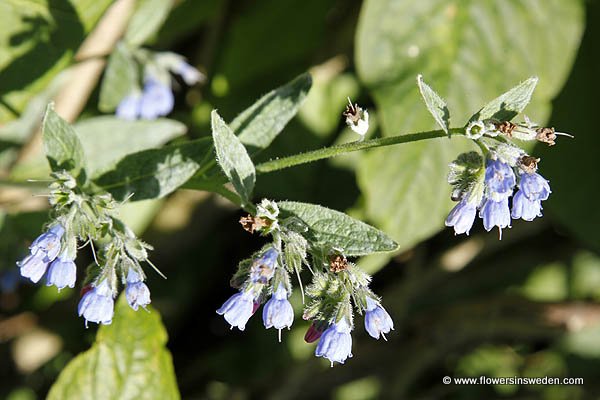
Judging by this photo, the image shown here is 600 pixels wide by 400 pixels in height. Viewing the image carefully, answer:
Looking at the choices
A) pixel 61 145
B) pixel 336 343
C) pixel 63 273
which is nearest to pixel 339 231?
pixel 336 343

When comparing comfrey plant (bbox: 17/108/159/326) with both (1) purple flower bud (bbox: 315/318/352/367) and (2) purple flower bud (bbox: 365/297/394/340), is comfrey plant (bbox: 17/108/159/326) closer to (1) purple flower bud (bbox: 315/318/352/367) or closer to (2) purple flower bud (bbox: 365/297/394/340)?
(1) purple flower bud (bbox: 315/318/352/367)

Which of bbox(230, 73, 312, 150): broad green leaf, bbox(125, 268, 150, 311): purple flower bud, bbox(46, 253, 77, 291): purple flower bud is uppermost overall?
bbox(230, 73, 312, 150): broad green leaf

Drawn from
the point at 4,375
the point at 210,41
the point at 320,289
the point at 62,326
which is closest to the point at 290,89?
the point at 320,289

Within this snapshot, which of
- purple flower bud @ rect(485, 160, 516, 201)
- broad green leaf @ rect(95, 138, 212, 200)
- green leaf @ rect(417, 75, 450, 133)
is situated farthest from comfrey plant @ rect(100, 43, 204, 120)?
purple flower bud @ rect(485, 160, 516, 201)

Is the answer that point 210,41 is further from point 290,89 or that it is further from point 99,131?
point 290,89

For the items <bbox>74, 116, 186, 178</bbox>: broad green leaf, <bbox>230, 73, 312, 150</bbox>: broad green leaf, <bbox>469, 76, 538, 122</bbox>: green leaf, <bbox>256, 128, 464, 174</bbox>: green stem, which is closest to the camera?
<bbox>256, 128, 464, 174</bbox>: green stem

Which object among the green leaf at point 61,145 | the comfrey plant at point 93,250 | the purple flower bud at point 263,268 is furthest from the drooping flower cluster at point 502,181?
the green leaf at point 61,145
